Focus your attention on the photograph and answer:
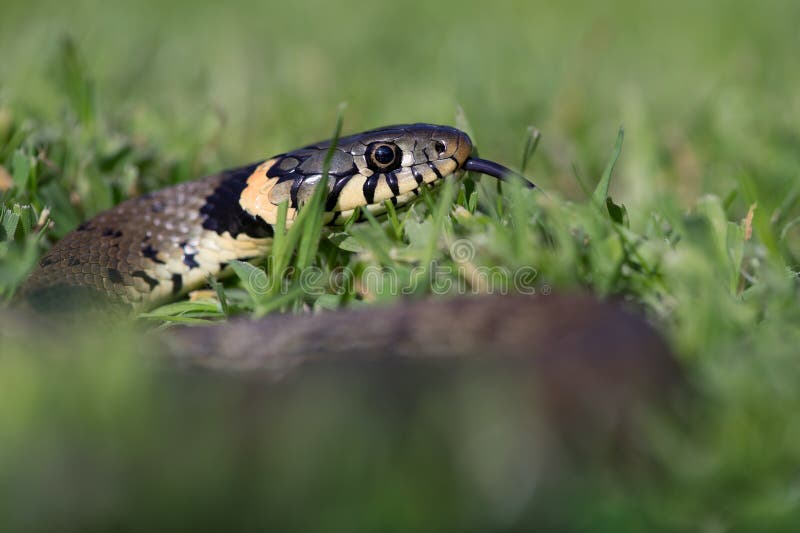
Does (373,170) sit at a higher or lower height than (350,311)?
higher

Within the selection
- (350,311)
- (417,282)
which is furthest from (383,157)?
(350,311)

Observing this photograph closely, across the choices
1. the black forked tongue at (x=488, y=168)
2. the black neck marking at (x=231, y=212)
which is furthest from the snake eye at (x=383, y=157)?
the black neck marking at (x=231, y=212)

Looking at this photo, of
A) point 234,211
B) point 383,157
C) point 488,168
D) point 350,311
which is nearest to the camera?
point 350,311

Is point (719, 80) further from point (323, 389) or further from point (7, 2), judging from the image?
point (7, 2)

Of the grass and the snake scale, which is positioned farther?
the snake scale

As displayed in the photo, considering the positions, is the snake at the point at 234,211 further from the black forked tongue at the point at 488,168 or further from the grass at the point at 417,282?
the grass at the point at 417,282

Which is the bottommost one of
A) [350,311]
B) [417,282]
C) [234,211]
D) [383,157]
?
[350,311]

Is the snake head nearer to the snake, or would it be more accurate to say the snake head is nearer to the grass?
Result: the snake

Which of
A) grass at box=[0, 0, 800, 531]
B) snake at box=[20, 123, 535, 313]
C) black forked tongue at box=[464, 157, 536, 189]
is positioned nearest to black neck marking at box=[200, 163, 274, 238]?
snake at box=[20, 123, 535, 313]

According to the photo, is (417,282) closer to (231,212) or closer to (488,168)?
(488,168)
